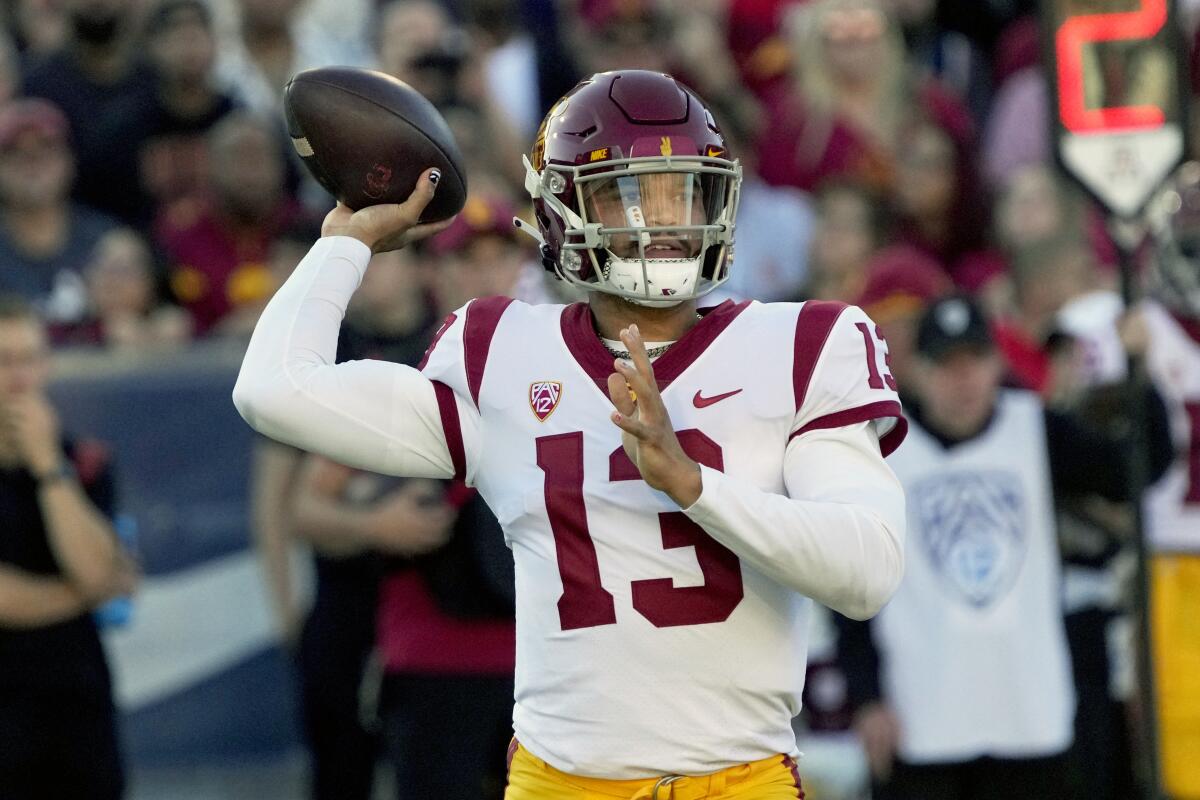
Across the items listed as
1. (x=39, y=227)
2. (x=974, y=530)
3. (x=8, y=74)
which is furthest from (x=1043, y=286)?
(x=8, y=74)

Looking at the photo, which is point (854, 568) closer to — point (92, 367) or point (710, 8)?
A: point (92, 367)

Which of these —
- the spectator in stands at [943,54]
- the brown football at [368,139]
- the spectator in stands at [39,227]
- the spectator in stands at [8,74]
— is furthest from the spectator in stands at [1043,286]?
the spectator in stands at [8,74]

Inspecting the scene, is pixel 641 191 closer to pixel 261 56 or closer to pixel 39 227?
pixel 39 227

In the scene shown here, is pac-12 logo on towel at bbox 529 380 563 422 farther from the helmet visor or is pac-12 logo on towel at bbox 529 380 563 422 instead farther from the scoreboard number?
the scoreboard number

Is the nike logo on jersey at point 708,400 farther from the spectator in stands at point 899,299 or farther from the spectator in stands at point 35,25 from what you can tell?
the spectator in stands at point 35,25

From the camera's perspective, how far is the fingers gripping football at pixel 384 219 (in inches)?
126

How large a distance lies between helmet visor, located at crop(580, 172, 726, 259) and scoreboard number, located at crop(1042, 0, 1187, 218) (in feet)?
9.34

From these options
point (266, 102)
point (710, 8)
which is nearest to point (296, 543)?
point (266, 102)

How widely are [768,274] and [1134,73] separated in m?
2.24

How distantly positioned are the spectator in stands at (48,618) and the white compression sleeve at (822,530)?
3053 millimetres

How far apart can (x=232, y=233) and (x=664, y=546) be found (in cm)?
479

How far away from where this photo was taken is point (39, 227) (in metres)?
7.28

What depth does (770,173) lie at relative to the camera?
8.15 m

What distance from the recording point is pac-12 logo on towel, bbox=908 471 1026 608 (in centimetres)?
546
